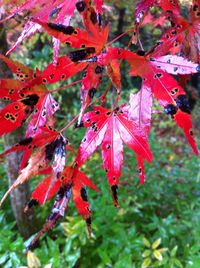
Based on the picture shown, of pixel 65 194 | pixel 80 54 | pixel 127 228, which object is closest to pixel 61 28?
pixel 80 54

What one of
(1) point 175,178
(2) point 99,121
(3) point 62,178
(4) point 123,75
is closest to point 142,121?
(2) point 99,121

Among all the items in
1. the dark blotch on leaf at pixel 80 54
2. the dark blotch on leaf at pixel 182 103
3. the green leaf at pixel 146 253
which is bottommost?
the green leaf at pixel 146 253

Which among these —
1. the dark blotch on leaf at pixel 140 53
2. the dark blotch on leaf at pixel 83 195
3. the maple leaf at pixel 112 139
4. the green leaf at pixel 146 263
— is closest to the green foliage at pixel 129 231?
the green leaf at pixel 146 263

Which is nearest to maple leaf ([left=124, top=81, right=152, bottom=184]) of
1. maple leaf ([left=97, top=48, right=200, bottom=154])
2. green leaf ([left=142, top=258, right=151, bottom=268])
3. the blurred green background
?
maple leaf ([left=97, top=48, right=200, bottom=154])

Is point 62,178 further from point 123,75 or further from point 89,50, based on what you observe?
point 123,75

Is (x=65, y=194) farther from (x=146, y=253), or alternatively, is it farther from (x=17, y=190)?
(x=17, y=190)

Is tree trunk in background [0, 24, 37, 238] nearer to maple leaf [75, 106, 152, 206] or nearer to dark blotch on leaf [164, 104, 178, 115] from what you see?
maple leaf [75, 106, 152, 206]

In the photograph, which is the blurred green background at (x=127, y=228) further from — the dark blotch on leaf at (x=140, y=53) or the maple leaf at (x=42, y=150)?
the dark blotch on leaf at (x=140, y=53)
